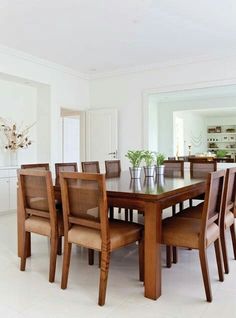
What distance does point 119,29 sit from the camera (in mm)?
4160

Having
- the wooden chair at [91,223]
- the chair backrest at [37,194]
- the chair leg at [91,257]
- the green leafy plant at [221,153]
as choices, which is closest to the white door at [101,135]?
the chair leg at [91,257]

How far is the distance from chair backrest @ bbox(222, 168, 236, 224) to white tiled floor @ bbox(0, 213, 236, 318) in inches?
21.7

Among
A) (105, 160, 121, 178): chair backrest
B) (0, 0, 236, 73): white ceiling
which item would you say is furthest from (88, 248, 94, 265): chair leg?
(0, 0, 236, 73): white ceiling

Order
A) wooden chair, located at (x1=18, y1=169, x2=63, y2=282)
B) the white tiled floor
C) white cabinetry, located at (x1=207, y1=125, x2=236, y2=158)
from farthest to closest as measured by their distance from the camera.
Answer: white cabinetry, located at (x1=207, y1=125, x2=236, y2=158) → wooden chair, located at (x1=18, y1=169, x2=63, y2=282) → the white tiled floor

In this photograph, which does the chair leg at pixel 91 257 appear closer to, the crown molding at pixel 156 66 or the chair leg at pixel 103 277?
the chair leg at pixel 103 277

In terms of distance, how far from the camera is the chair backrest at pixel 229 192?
2455mm

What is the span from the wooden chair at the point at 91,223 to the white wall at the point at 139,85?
3.86 metres

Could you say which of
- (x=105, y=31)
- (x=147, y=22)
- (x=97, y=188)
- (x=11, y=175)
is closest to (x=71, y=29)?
(x=105, y=31)

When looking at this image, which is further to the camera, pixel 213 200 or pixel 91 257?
pixel 91 257

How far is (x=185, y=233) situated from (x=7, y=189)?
3.78 metres

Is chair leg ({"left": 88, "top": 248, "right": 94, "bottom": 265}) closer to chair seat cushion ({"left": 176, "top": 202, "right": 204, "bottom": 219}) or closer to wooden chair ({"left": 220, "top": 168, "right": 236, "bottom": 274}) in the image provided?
chair seat cushion ({"left": 176, "top": 202, "right": 204, "bottom": 219})

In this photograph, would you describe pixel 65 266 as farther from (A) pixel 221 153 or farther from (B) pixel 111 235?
(A) pixel 221 153

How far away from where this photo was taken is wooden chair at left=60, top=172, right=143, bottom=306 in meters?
2.03

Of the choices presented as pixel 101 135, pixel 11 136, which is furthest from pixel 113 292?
pixel 101 135
